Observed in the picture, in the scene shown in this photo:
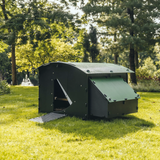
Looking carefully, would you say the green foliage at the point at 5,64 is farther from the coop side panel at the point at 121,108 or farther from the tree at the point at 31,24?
the coop side panel at the point at 121,108

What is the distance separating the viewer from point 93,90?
6867mm

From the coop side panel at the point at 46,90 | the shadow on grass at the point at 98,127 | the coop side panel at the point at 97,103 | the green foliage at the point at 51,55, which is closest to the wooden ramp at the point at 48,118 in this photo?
the shadow on grass at the point at 98,127

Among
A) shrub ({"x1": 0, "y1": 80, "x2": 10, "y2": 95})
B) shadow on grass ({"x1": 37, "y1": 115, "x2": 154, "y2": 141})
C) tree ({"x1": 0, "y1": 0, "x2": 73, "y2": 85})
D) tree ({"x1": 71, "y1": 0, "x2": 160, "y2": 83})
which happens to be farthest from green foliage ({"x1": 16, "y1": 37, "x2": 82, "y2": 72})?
shadow on grass ({"x1": 37, "y1": 115, "x2": 154, "y2": 141})

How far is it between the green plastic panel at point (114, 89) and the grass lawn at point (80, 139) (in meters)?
0.78

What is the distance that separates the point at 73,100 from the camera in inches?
289

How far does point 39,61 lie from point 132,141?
2615cm

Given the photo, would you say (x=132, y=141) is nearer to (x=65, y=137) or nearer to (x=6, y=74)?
(x=65, y=137)

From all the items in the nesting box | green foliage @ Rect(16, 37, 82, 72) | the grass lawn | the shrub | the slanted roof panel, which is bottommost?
the grass lawn

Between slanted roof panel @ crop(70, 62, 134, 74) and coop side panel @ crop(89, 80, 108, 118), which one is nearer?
coop side panel @ crop(89, 80, 108, 118)

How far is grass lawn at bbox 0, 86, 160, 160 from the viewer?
4.30 m

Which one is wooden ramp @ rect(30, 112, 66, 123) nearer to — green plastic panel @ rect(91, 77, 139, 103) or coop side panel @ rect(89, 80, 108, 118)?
coop side panel @ rect(89, 80, 108, 118)

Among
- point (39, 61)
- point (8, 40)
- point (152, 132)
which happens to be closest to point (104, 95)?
point (152, 132)

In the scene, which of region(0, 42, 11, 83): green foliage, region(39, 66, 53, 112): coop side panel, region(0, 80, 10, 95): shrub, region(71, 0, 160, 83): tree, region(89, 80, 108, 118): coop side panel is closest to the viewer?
region(89, 80, 108, 118): coop side panel

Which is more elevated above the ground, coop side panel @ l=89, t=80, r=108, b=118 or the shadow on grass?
coop side panel @ l=89, t=80, r=108, b=118
